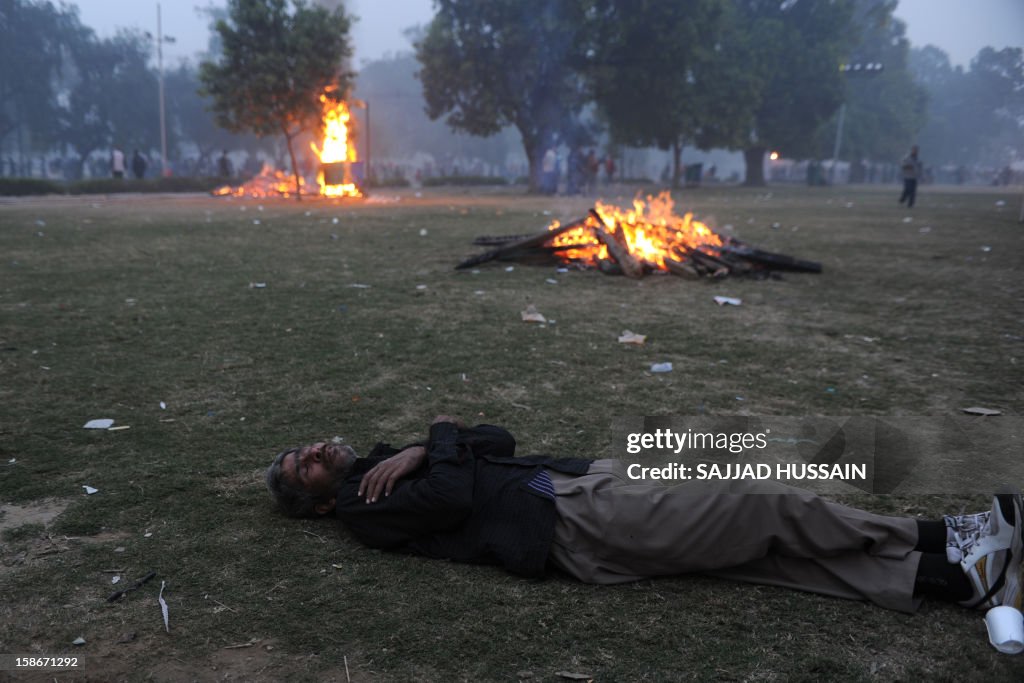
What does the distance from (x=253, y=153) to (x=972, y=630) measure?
70151 millimetres

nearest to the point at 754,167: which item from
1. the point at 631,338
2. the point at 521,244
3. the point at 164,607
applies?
the point at 521,244

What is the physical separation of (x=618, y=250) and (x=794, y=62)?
133 ft

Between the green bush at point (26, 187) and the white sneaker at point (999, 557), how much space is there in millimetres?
32875

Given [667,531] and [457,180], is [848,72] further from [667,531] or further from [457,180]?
[667,531]

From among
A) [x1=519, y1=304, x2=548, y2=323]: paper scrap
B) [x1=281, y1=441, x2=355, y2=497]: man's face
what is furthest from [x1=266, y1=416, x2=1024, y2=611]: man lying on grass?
[x1=519, y1=304, x2=548, y2=323]: paper scrap

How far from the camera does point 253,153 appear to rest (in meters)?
65.7

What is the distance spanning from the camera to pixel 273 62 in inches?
1001

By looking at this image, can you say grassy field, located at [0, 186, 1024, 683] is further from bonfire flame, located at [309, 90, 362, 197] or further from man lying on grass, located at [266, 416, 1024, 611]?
bonfire flame, located at [309, 90, 362, 197]

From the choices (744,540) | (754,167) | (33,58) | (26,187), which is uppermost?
(33,58)

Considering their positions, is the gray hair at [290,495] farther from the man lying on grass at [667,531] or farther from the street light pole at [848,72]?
the street light pole at [848,72]

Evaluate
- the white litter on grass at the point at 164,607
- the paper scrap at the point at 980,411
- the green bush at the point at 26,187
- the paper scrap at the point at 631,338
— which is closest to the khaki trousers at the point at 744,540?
the white litter on grass at the point at 164,607

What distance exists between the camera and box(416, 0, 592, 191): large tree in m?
32.9

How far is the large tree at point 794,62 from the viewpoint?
141ft

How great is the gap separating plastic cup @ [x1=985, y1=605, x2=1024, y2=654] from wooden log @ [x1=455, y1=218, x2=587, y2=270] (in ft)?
26.7
